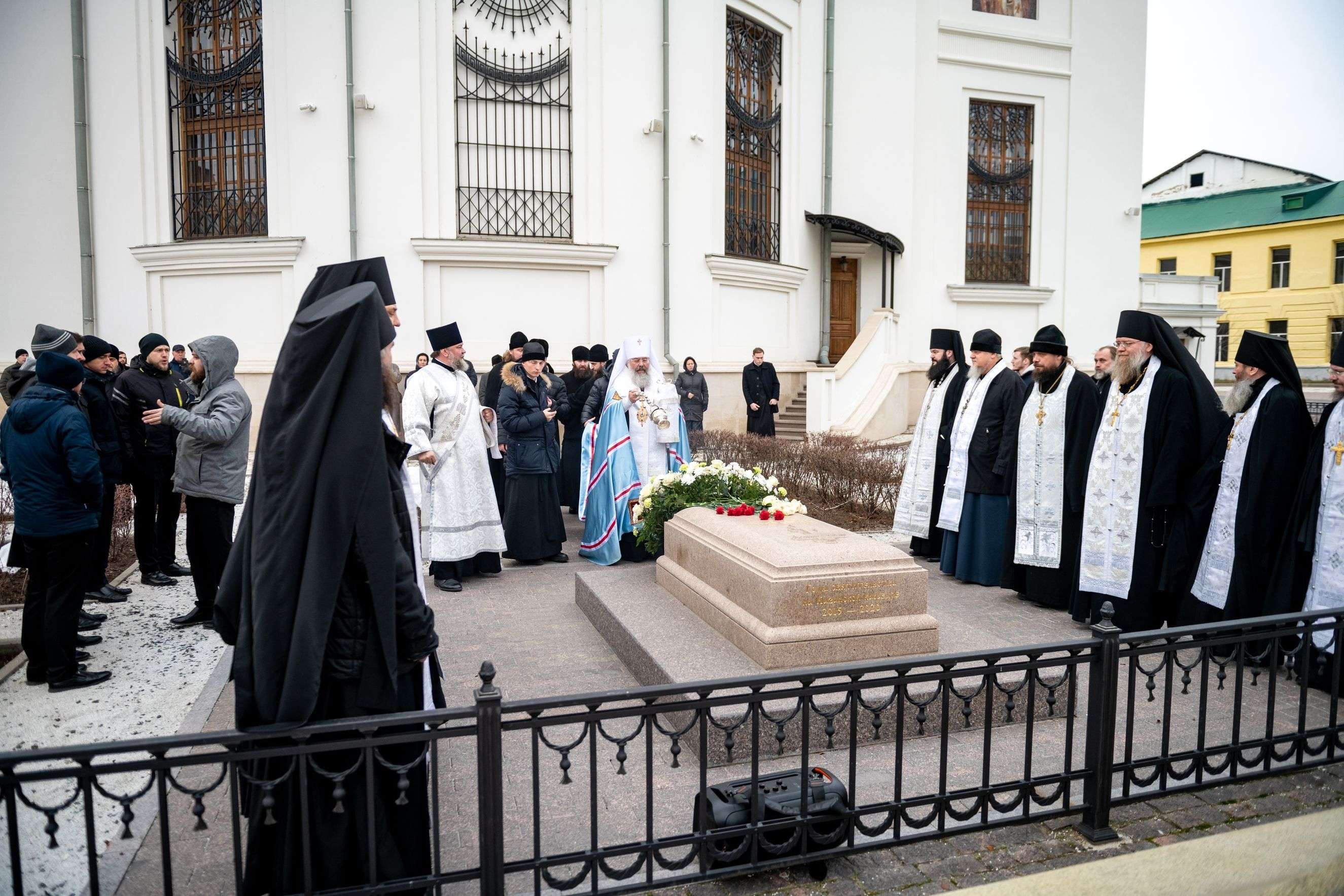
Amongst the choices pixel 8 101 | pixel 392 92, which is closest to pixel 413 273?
pixel 392 92

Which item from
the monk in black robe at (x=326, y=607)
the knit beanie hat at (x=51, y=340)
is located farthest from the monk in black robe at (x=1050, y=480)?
the knit beanie hat at (x=51, y=340)

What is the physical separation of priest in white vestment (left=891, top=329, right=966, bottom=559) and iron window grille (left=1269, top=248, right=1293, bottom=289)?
35.5 meters

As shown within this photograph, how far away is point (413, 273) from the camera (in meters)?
14.6

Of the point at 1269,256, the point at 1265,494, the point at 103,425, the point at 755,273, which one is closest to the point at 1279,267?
the point at 1269,256

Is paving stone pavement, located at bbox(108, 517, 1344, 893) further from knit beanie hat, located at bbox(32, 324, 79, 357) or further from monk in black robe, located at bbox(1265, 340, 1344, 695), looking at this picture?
knit beanie hat, located at bbox(32, 324, 79, 357)

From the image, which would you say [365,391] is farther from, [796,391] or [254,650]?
[796,391]

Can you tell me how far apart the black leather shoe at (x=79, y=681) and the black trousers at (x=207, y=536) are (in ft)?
3.05

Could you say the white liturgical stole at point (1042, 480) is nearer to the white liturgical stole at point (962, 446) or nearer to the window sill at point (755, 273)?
the white liturgical stole at point (962, 446)

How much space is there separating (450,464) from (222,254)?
9.61 metres

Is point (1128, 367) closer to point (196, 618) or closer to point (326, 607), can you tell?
point (326, 607)

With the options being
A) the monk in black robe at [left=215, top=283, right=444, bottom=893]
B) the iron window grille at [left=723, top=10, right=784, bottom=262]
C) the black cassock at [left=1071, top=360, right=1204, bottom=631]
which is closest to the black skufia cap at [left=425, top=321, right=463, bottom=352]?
the monk in black robe at [left=215, top=283, right=444, bottom=893]

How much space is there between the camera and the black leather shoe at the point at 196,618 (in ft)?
20.5

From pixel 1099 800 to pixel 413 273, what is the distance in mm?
13165

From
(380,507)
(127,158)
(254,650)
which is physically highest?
(127,158)
